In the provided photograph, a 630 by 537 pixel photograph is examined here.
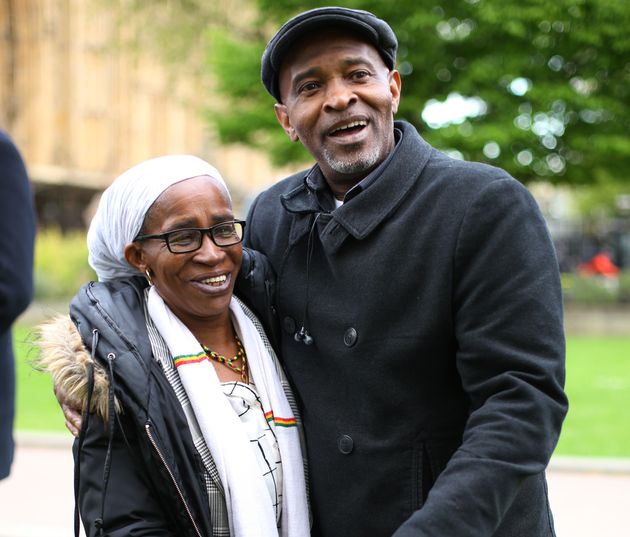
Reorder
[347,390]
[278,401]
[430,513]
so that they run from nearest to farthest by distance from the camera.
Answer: [430,513] < [347,390] < [278,401]

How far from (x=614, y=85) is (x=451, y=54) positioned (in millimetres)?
3148

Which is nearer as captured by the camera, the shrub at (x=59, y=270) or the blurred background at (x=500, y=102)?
the blurred background at (x=500, y=102)

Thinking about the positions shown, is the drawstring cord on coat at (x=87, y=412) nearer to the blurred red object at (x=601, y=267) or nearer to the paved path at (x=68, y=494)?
the paved path at (x=68, y=494)

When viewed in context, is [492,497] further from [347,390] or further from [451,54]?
[451,54]

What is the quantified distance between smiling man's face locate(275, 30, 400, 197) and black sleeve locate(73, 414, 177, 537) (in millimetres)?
964

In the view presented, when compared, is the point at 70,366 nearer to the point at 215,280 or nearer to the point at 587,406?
the point at 215,280

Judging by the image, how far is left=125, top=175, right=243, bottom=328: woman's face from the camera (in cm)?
256

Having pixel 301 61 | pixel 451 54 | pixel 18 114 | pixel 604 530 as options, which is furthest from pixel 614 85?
pixel 18 114

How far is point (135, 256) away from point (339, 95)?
0.77m

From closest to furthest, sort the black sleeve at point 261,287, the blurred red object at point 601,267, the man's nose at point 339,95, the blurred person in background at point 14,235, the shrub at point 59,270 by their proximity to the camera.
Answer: the man's nose at point 339,95
the black sleeve at point 261,287
the blurred person in background at point 14,235
the shrub at point 59,270
the blurred red object at point 601,267

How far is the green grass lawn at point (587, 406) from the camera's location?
8914mm

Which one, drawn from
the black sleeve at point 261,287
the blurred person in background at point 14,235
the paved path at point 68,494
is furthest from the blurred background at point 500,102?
A: the black sleeve at point 261,287

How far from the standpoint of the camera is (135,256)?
2650 millimetres

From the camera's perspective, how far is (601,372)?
1344cm
